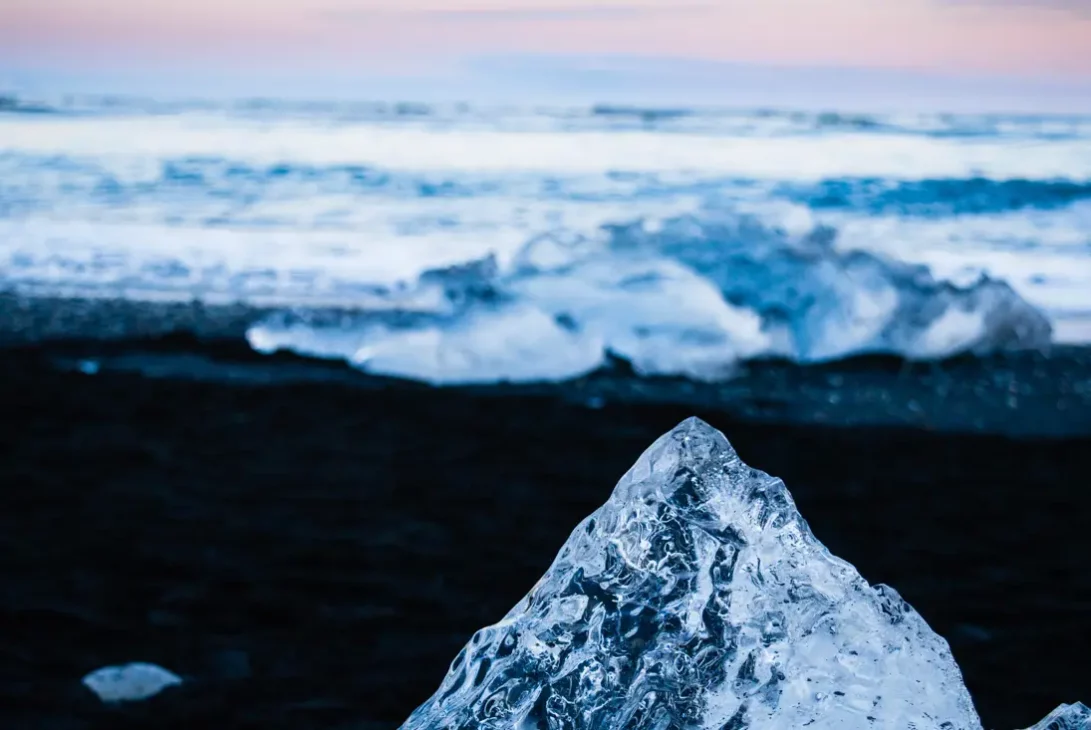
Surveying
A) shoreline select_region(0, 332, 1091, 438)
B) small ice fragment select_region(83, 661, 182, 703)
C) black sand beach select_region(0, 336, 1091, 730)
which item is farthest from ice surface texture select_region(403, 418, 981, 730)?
shoreline select_region(0, 332, 1091, 438)

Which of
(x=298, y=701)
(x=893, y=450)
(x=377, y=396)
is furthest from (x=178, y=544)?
(x=893, y=450)

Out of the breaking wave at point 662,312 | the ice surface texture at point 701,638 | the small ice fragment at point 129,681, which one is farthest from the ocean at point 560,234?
the ice surface texture at point 701,638

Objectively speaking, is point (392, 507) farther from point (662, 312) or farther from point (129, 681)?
point (662, 312)

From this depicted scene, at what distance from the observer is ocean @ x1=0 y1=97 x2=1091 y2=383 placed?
2.61 m

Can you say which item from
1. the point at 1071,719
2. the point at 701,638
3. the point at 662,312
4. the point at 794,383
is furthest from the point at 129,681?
the point at 662,312

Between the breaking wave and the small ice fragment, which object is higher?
the breaking wave

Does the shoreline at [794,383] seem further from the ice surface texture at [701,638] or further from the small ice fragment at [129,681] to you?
the ice surface texture at [701,638]

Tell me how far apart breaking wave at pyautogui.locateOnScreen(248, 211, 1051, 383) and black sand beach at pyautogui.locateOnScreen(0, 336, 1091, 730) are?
0.09m

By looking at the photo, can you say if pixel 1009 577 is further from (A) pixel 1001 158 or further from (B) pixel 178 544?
(A) pixel 1001 158

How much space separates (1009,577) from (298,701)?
1.05 meters

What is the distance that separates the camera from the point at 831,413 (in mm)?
2244

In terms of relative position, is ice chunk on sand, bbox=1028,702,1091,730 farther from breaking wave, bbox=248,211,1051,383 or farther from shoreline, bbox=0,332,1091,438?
breaking wave, bbox=248,211,1051,383

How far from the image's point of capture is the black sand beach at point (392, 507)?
1.37 m

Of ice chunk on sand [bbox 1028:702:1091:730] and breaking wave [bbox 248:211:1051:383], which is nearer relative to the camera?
ice chunk on sand [bbox 1028:702:1091:730]
